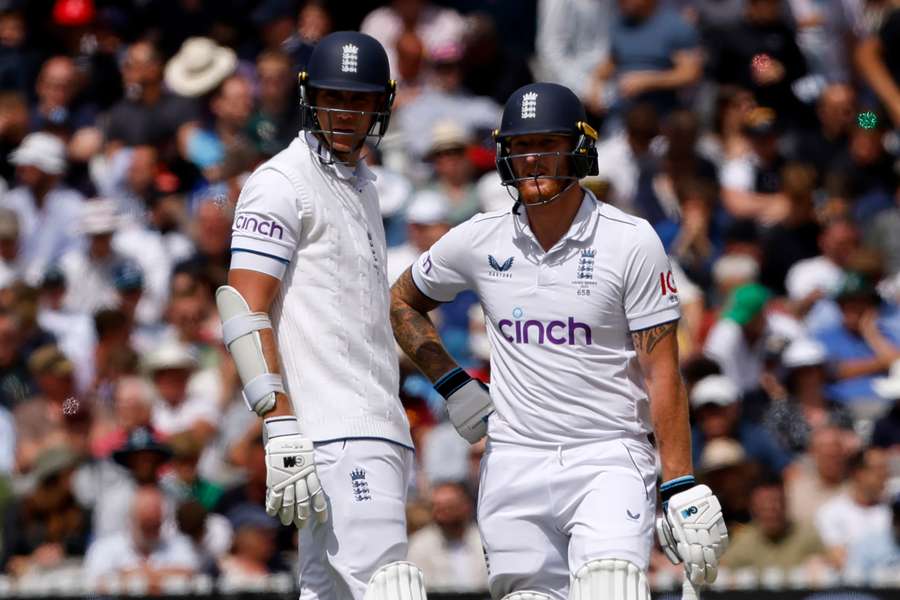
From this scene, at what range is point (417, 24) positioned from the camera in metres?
14.5

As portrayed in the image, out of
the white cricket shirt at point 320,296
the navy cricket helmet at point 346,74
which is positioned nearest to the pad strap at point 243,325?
the white cricket shirt at point 320,296

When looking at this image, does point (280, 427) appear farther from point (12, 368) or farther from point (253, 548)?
point (12, 368)

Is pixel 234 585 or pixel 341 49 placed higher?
pixel 341 49

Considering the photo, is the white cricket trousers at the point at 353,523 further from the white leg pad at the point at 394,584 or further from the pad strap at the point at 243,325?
the pad strap at the point at 243,325

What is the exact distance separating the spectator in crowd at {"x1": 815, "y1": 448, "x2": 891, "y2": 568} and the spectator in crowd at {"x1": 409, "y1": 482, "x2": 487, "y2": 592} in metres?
1.88

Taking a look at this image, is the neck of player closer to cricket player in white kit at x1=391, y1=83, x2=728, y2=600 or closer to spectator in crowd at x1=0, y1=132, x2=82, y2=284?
cricket player in white kit at x1=391, y1=83, x2=728, y2=600

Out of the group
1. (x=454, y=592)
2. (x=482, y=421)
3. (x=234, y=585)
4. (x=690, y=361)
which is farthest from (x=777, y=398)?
(x=482, y=421)

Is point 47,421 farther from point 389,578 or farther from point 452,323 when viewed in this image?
point 389,578

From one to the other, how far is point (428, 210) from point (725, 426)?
2.57 meters

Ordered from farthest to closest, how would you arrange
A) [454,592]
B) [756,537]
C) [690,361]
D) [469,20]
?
[469,20] < [690,361] < [756,537] < [454,592]

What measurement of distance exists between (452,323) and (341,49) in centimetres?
509

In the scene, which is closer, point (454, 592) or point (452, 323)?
point (454, 592)

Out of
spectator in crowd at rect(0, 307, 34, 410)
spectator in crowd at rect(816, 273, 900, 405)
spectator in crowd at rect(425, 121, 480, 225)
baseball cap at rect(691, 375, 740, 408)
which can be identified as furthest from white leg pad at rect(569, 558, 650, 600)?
spectator in crowd at rect(0, 307, 34, 410)

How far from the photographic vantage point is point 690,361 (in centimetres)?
1133
